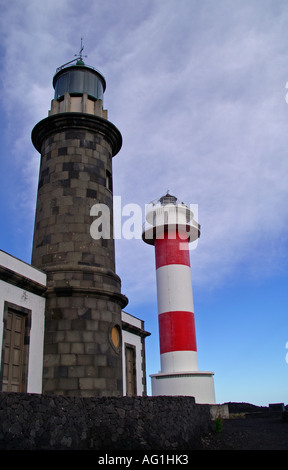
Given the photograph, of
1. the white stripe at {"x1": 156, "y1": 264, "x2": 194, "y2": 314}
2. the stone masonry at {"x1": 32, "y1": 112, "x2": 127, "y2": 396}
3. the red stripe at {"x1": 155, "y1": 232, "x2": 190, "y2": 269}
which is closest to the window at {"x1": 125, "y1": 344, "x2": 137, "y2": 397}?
the white stripe at {"x1": 156, "y1": 264, "x2": 194, "y2": 314}

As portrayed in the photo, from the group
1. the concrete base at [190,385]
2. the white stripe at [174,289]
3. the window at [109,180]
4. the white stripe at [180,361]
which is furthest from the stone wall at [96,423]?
the white stripe at [174,289]

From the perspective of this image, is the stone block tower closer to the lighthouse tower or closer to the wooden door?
the wooden door

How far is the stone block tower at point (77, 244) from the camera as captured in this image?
1010cm

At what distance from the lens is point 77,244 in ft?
36.7

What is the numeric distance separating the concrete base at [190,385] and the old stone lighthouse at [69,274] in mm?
7097

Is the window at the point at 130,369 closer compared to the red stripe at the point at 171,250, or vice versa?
the window at the point at 130,369

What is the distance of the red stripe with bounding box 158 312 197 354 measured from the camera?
17797 millimetres

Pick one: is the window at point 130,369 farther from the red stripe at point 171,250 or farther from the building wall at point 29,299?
the building wall at point 29,299

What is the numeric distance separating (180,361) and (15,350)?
9.47 metres

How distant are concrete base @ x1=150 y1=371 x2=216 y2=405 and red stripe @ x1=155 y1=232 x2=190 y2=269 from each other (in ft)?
16.2

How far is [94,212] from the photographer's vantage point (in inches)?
461

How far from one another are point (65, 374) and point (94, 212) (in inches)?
174
